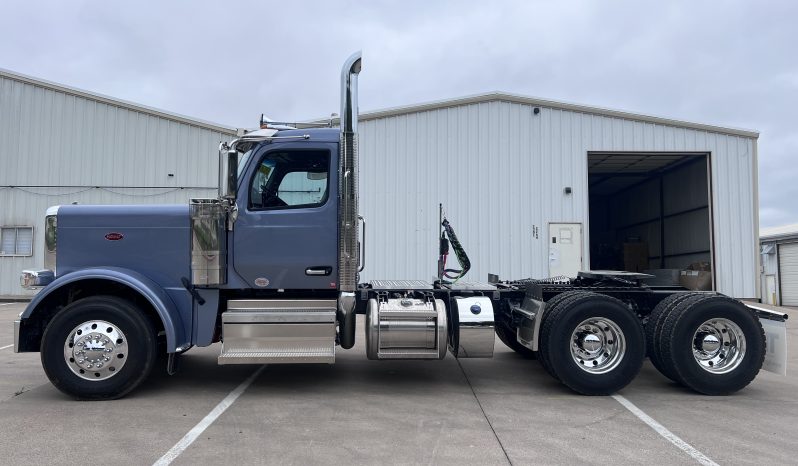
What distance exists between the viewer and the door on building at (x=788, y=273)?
23.4m

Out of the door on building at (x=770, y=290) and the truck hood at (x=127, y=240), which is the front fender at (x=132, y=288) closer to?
the truck hood at (x=127, y=240)

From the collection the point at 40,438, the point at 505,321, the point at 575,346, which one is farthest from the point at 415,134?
the point at 40,438

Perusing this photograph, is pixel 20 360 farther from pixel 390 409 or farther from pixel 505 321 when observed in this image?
pixel 505 321

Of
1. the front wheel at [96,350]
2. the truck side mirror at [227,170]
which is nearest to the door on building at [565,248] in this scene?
the truck side mirror at [227,170]

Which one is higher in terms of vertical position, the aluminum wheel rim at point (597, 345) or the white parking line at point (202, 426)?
the aluminum wheel rim at point (597, 345)

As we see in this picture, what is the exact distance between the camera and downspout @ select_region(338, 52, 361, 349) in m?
5.87

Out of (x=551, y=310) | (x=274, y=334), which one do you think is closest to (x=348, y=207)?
(x=274, y=334)

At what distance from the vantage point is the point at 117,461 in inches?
159

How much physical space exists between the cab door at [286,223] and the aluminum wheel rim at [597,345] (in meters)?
2.84

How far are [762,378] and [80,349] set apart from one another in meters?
8.36

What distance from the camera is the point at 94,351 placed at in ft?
18.2

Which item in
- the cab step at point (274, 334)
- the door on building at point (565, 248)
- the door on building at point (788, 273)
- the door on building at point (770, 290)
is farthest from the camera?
the door on building at point (770, 290)

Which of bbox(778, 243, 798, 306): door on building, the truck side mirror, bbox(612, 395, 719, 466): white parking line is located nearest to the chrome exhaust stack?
the truck side mirror

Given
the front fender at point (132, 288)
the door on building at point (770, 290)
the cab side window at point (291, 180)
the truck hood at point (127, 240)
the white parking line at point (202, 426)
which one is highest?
the cab side window at point (291, 180)
